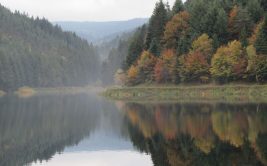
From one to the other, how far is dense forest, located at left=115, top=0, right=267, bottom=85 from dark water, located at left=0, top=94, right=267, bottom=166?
1546 inches

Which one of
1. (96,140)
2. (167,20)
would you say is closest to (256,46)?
(167,20)

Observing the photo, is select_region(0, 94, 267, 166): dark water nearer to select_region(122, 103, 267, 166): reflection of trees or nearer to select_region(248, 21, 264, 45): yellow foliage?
select_region(122, 103, 267, 166): reflection of trees

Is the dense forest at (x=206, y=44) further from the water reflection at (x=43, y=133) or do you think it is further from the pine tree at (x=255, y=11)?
the water reflection at (x=43, y=133)

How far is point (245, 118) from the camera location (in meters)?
47.7

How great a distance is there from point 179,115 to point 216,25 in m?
53.8

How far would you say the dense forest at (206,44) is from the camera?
93.6m

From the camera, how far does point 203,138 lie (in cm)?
3634

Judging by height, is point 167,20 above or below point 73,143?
above

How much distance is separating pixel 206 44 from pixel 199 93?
13.6m

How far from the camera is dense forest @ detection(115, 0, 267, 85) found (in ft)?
307

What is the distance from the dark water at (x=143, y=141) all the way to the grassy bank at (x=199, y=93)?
29518 millimetres

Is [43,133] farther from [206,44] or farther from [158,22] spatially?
[158,22]

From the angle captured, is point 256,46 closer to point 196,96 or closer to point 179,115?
point 196,96

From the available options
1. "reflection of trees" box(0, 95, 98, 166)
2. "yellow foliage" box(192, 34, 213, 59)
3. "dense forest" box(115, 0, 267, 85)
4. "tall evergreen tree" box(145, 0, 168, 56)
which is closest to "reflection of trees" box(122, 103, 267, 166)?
"reflection of trees" box(0, 95, 98, 166)
